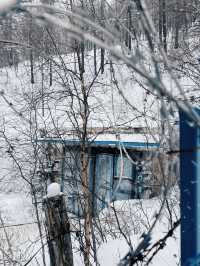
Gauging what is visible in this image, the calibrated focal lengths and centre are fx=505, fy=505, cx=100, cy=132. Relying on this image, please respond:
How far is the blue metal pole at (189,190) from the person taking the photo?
77.8 inches

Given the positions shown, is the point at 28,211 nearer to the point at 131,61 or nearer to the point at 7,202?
the point at 7,202

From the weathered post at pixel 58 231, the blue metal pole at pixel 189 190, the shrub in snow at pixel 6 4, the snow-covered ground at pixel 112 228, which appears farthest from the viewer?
the snow-covered ground at pixel 112 228

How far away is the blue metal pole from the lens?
6.48 feet

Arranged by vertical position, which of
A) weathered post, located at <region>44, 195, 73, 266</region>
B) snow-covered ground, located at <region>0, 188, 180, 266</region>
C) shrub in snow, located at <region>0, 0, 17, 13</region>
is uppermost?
shrub in snow, located at <region>0, 0, 17, 13</region>

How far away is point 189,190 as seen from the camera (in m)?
2.02

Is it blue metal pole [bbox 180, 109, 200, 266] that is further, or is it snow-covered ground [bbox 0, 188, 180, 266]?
snow-covered ground [bbox 0, 188, 180, 266]

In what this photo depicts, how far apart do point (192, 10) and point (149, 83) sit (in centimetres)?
699

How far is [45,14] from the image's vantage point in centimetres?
121

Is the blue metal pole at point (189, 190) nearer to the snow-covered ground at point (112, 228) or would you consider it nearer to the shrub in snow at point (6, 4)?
the snow-covered ground at point (112, 228)

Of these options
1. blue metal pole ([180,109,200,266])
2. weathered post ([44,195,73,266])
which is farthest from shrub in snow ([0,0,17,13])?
weathered post ([44,195,73,266])

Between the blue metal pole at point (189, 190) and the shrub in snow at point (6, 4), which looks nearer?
the shrub in snow at point (6, 4)

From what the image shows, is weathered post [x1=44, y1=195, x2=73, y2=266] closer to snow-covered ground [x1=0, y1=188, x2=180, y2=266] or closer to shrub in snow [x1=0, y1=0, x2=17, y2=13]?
snow-covered ground [x1=0, y1=188, x2=180, y2=266]

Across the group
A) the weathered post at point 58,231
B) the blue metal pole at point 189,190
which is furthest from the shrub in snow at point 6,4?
the weathered post at point 58,231

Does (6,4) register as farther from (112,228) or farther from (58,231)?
(112,228)
